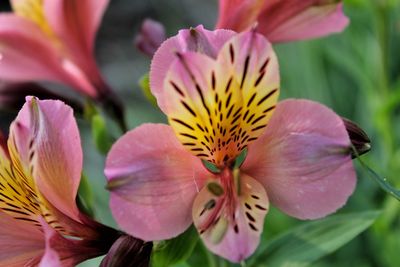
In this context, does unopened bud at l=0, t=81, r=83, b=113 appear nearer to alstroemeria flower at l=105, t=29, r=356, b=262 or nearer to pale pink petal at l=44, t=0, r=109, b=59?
pale pink petal at l=44, t=0, r=109, b=59

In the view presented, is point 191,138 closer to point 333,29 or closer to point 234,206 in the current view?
point 234,206

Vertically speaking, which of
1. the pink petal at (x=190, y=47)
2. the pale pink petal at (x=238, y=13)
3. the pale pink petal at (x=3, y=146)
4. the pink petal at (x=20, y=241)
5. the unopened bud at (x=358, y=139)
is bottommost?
the unopened bud at (x=358, y=139)

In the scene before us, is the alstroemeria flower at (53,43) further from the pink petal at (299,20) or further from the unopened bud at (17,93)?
the pink petal at (299,20)

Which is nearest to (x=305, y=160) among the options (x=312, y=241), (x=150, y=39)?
(x=312, y=241)

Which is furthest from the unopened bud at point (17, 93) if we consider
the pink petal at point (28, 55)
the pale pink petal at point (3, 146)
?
the pale pink petal at point (3, 146)

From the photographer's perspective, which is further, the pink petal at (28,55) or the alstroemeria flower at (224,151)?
the pink petal at (28,55)

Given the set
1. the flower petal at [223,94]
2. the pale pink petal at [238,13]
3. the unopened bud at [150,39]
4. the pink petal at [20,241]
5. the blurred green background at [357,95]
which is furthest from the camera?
the blurred green background at [357,95]
